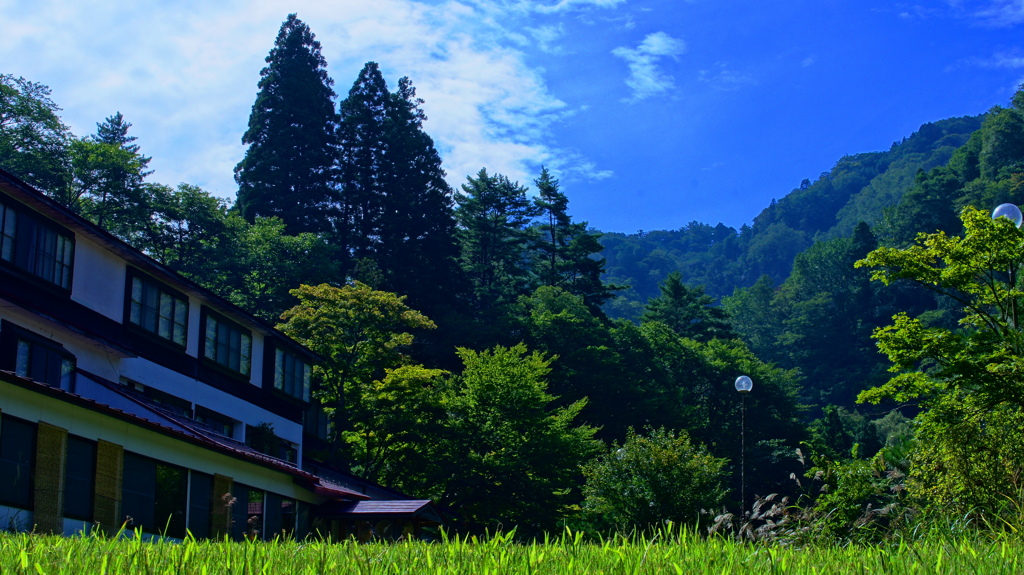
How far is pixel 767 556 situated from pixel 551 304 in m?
55.3

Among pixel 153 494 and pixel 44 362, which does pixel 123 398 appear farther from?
pixel 153 494

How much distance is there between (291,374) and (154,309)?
9.58 m

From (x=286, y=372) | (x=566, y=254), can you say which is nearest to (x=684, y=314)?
(x=566, y=254)

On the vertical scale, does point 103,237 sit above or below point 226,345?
above

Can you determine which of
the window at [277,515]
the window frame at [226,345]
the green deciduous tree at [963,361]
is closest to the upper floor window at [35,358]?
the window at [277,515]

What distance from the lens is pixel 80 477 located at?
1884 cm

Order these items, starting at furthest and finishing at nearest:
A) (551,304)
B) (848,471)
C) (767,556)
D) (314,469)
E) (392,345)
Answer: (551,304)
(392,345)
(314,469)
(848,471)
(767,556)

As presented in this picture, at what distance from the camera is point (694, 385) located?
227ft

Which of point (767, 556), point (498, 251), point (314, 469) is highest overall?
point (498, 251)

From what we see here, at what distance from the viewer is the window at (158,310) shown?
91.6 ft

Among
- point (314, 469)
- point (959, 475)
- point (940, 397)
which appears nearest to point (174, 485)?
point (314, 469)

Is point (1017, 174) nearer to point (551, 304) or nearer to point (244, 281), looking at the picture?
point (551, 304)

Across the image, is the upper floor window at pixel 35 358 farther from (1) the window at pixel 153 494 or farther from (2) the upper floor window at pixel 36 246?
(1) the window at pixel 153 494

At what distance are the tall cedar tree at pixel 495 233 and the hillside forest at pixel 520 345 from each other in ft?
0.66
